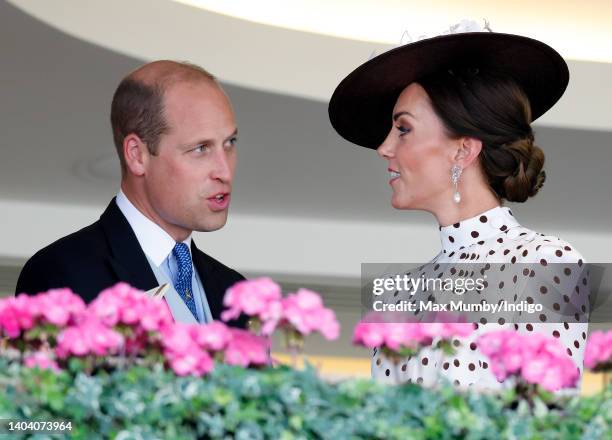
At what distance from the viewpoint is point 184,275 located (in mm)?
2230

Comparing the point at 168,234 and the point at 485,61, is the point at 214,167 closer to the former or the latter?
the point at 168,234

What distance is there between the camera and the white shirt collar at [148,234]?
2201 millimetres

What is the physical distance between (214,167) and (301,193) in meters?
5.27

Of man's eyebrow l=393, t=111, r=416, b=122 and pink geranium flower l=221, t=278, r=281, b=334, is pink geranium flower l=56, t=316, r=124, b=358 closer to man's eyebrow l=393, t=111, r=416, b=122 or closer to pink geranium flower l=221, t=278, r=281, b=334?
pink geranium flower l=221, t=278, r=281, b=334

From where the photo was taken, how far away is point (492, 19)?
612cm

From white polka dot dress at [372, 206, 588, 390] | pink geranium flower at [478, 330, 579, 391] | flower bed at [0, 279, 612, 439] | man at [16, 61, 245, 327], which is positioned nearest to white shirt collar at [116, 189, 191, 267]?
man at [16, 61, 245, 327]

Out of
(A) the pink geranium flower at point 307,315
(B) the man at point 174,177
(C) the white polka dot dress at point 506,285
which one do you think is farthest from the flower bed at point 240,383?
(B) the man at point 174,177

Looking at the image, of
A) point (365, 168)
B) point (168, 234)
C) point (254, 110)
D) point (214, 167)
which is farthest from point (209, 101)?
point (365, 168)

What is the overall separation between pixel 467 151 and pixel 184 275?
0.69 meters

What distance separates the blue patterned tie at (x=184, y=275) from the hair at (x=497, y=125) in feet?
2.13

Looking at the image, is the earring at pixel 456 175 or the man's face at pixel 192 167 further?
the earring at pixel 456 175

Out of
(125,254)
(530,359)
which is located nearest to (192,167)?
(125,254)

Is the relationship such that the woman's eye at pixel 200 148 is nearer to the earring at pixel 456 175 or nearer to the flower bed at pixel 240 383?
the earring at pixel 456 175

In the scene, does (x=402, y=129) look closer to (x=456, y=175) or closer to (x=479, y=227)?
(x=456, y=175)
